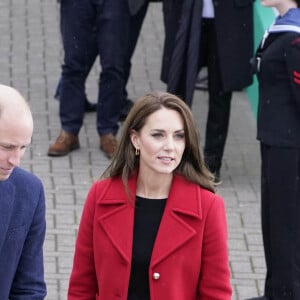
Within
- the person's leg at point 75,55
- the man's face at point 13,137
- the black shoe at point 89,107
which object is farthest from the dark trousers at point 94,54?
the man's face at point 13,137

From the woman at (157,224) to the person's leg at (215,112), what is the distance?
12.3 feet

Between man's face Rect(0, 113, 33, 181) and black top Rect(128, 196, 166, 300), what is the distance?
90 centimetres

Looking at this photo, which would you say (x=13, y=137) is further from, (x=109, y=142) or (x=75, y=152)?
(x=75, y=152)

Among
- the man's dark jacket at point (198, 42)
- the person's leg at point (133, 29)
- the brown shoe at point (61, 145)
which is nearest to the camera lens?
the man's dark jacket at point (198, 42)

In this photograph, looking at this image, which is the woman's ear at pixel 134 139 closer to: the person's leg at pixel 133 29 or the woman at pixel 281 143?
the woman at pixel 281 143

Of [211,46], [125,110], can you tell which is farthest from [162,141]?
[125,110]

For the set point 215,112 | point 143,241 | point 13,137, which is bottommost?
point 215,112

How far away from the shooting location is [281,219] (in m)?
6.70

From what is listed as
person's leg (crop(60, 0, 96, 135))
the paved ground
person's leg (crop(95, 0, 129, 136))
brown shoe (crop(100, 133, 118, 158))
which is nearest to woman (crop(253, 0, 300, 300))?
the paved ground

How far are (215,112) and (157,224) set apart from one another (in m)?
4.04

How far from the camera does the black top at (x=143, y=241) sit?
4.68 metres

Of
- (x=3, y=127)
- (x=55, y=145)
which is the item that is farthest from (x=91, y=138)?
A: (x=3, y=127)

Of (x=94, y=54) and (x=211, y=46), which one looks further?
(x=94, y=54)

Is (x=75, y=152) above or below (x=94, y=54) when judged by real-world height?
below
